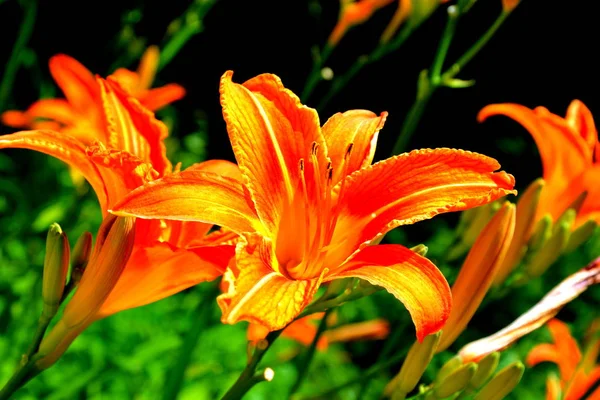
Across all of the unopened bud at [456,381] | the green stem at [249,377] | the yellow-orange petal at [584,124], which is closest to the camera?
the green stem at [249,377]

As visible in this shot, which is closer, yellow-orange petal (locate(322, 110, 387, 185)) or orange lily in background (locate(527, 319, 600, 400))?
yellow-orange petal (locate(322, 110, 387, 185))

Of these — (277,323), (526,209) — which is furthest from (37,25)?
(277,323)

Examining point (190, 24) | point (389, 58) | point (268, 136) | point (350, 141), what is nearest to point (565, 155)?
point (350, 141)

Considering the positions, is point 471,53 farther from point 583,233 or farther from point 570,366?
point 570,366

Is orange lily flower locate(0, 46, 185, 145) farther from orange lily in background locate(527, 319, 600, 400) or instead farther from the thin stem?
orange lily in background locate(527, 319, 600, 400)

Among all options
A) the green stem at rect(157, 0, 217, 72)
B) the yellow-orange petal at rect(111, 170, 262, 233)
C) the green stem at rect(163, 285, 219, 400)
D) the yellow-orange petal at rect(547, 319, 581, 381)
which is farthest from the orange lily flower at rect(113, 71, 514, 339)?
the green stem at rect(157, 0, 217, 72)

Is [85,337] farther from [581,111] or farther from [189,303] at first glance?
[581,111]

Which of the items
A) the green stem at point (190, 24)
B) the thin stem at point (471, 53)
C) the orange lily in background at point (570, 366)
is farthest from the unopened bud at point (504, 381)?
the green stem at point (190, 24)

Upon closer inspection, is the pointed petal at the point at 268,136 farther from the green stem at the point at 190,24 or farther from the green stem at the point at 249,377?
the green stem at the point at 190,24
